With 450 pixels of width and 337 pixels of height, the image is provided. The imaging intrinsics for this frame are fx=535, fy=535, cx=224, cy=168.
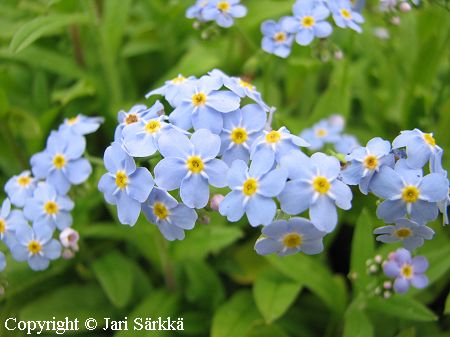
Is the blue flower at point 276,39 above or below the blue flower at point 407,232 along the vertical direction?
above

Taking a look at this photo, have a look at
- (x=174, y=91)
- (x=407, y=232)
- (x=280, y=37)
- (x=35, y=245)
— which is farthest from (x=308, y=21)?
(x=35, y=245)

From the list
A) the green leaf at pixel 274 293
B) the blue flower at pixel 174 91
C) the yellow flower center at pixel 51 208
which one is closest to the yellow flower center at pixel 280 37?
the blue flower at pixel 174 91

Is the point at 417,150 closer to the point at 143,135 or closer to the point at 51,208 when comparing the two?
the point at 143,135

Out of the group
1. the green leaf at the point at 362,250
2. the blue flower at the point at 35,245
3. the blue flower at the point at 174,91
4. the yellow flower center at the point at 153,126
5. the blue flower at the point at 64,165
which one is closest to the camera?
the yellow flower center at the point at 153,126

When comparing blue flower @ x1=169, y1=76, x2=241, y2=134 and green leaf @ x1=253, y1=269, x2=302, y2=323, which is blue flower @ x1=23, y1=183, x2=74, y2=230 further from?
green leaf @ x1=253, y1=269, x2=302, y2=323

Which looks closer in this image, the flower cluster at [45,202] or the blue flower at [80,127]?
Answer: the flower cluster at [45,202]

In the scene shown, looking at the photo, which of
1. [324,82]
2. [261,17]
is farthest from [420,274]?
[324,82]

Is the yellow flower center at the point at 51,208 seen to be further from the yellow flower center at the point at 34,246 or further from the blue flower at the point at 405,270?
the blue flower at the point at 405,270
